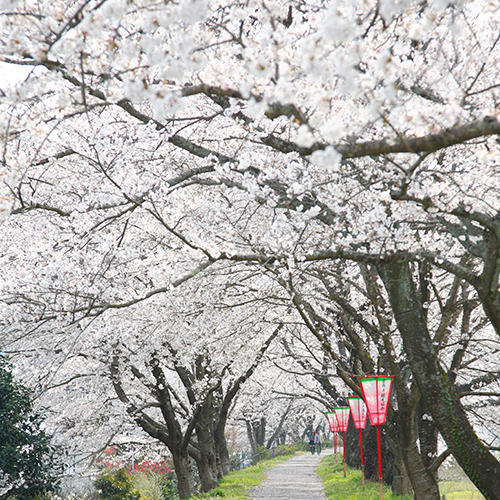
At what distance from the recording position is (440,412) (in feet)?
18.9

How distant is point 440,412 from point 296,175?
3.18 metres

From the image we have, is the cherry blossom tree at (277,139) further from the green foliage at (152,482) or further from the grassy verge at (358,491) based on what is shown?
the green foliage at (152,482)

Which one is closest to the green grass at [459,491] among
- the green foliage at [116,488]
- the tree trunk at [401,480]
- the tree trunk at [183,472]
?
the tree trunk at [401,480]

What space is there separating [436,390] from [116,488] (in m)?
12.4

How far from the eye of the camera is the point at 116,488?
49.7 ft

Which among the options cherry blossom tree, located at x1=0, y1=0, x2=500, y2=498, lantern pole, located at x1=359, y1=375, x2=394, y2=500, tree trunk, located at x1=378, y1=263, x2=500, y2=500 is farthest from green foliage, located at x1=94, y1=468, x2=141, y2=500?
tree trunk, located at x1=378, y1=263, x2=500, y2=500

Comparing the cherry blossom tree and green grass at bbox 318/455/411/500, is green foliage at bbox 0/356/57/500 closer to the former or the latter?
the cherry blossom tree

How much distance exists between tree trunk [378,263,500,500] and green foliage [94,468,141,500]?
472 inches

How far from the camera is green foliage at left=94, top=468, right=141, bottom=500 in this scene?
49.3ft

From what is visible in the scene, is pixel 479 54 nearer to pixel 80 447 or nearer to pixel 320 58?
pixel 320 58

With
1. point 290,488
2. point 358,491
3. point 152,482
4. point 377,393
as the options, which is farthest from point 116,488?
point 377,393

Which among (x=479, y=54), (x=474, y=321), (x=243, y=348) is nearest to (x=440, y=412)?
(x=479, y=54)

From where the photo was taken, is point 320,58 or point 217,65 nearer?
point 320,58

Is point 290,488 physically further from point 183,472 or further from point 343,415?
point 183,472
